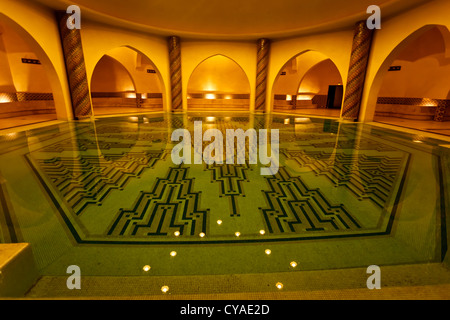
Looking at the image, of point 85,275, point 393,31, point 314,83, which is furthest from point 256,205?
point 314,83

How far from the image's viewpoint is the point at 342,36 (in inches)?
306

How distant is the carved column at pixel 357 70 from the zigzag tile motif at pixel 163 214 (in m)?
6.80

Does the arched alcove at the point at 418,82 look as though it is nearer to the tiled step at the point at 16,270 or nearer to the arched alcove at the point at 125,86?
the tiled step at the point at 16,270

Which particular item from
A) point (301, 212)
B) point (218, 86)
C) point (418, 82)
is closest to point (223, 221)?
point (301, 212)

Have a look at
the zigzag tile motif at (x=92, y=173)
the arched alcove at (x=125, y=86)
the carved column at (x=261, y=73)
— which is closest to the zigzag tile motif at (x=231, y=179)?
the zigzag tile motif at (x=92, y=173)

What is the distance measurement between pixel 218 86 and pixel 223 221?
12666 mm

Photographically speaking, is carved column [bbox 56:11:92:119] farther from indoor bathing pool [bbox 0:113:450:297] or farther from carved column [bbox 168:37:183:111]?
indoor bathing pool [bbox 0:113:450:297]

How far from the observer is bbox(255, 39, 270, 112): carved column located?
9.50 meters

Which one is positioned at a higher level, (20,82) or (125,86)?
(125,86)

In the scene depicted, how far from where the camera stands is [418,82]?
333 inches

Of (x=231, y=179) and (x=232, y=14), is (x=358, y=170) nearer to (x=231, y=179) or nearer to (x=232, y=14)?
(x=231, y=179)

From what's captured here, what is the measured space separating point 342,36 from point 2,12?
897cm

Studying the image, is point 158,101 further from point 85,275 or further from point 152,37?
point 85,275

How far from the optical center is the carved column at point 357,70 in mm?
6840
